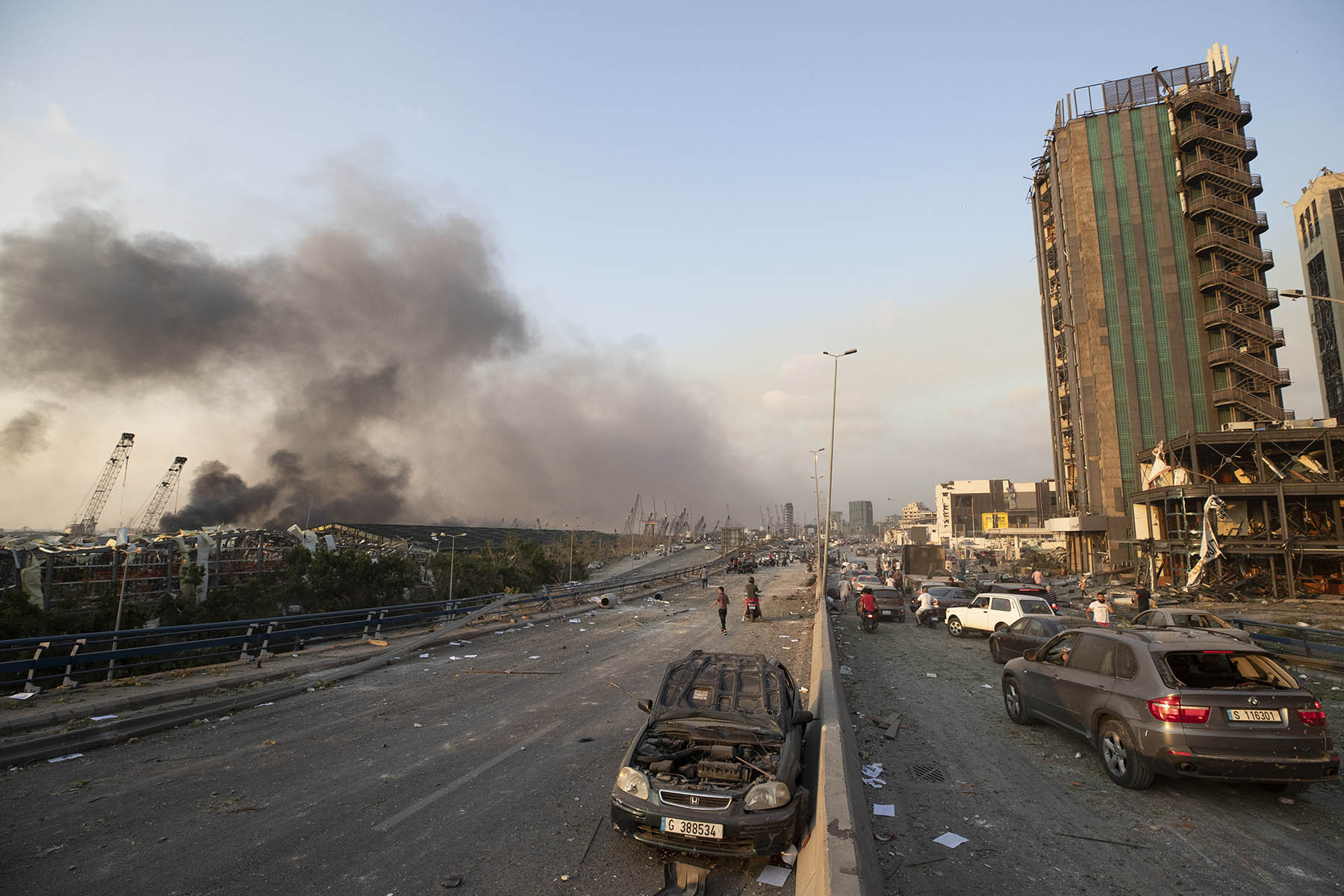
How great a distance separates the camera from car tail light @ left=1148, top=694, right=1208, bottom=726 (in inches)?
233

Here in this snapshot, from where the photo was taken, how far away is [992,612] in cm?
1916

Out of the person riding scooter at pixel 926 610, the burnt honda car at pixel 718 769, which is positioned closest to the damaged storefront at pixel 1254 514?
the person riding scooter at pixel 926 610

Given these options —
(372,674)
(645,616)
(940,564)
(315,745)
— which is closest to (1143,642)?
(315,745)

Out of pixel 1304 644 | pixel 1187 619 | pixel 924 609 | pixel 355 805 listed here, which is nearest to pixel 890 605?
pixel 924 609

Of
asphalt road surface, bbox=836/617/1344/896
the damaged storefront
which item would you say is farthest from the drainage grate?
the damaged storefront

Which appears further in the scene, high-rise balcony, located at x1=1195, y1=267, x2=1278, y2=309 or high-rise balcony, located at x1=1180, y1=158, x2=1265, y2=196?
high-rise balcony, located at x1=1180, y1=158, x2=1265, y2=196

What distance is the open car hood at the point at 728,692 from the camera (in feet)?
20.1

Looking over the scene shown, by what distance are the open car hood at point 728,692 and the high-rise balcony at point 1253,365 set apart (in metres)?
65.4

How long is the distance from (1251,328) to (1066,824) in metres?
67.3

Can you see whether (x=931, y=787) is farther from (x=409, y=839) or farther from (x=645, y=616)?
(x=645, y=616)

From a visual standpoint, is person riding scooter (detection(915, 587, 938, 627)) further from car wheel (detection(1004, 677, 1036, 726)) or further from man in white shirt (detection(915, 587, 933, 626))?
car wheel (detection(1004, 677, 1036, 726))

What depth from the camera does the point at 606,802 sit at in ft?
20.4

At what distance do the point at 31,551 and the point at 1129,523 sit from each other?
68.6 metres

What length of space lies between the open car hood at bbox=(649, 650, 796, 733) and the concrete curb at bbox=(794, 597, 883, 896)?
645mm
